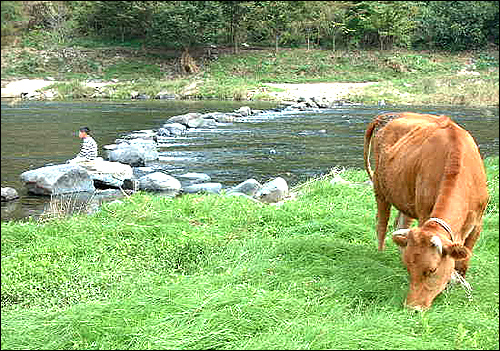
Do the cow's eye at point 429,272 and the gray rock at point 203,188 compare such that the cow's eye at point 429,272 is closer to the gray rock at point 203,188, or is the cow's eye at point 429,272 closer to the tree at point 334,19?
the gray rock at point 203,188

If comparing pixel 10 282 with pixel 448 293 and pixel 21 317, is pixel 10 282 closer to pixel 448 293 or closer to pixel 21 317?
pixel 21 317

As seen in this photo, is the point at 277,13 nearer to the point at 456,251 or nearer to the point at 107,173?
the point at 107,173

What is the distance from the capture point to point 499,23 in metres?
43.5

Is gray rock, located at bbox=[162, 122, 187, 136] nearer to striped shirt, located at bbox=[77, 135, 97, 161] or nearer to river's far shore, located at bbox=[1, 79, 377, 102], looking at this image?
striped shirt, located at bbox=[77, 135, 97, 161]

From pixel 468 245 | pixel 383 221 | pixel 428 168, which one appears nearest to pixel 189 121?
pixel 383 221

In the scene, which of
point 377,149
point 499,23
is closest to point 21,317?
point 377,149

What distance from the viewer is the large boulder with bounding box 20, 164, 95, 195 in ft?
38.5

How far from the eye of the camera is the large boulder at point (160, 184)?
12.0 m

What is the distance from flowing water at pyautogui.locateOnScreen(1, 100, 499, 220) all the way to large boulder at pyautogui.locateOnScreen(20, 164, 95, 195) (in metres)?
0.22

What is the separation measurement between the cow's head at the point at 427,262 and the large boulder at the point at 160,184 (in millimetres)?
7598

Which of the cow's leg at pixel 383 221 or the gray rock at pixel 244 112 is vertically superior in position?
the cow's leg at pixel 383 221

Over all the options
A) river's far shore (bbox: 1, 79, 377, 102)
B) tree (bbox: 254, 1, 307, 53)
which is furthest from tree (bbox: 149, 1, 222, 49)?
river's far shore (bbox: 1, 79, 377, 102)

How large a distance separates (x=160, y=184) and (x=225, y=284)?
6986mm

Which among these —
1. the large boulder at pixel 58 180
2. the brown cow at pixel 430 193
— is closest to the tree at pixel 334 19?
the large boulder at pixel 58 180
